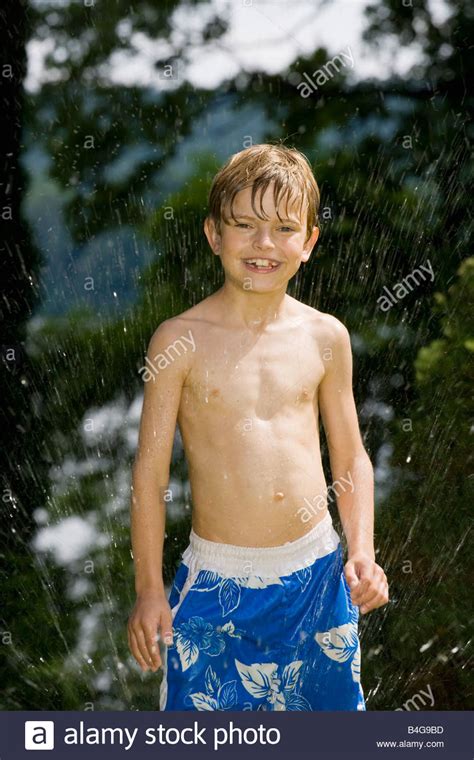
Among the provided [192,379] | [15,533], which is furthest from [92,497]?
[192,379]

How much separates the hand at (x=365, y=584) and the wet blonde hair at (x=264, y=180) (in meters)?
0.70

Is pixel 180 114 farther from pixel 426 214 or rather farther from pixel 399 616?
pixel 399 616

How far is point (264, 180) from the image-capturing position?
6.36 ft

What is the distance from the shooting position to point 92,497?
353 centimetres

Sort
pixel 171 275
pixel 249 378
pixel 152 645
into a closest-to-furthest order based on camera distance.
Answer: pixel 152 645 < pixel 249 378 < pixel 171 275

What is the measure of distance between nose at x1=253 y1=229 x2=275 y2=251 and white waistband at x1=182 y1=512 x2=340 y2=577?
1.83 ft

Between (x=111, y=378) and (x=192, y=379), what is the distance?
1621 mm

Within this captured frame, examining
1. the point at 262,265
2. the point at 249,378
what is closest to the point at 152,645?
the point at 249,378

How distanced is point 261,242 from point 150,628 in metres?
0.77

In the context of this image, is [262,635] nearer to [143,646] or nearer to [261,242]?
[143,646]

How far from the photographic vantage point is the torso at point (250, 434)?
1.89 metres

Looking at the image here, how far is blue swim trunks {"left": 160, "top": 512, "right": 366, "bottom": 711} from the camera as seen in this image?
1.82 m

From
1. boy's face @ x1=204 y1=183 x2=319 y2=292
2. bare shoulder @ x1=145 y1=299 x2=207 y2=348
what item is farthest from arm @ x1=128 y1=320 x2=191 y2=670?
boy's face @ x1=204 y1=183 x2=319 y2=292

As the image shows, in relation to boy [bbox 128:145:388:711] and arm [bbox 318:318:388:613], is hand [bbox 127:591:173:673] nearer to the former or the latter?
boy [bbox 128:145:388:711]
